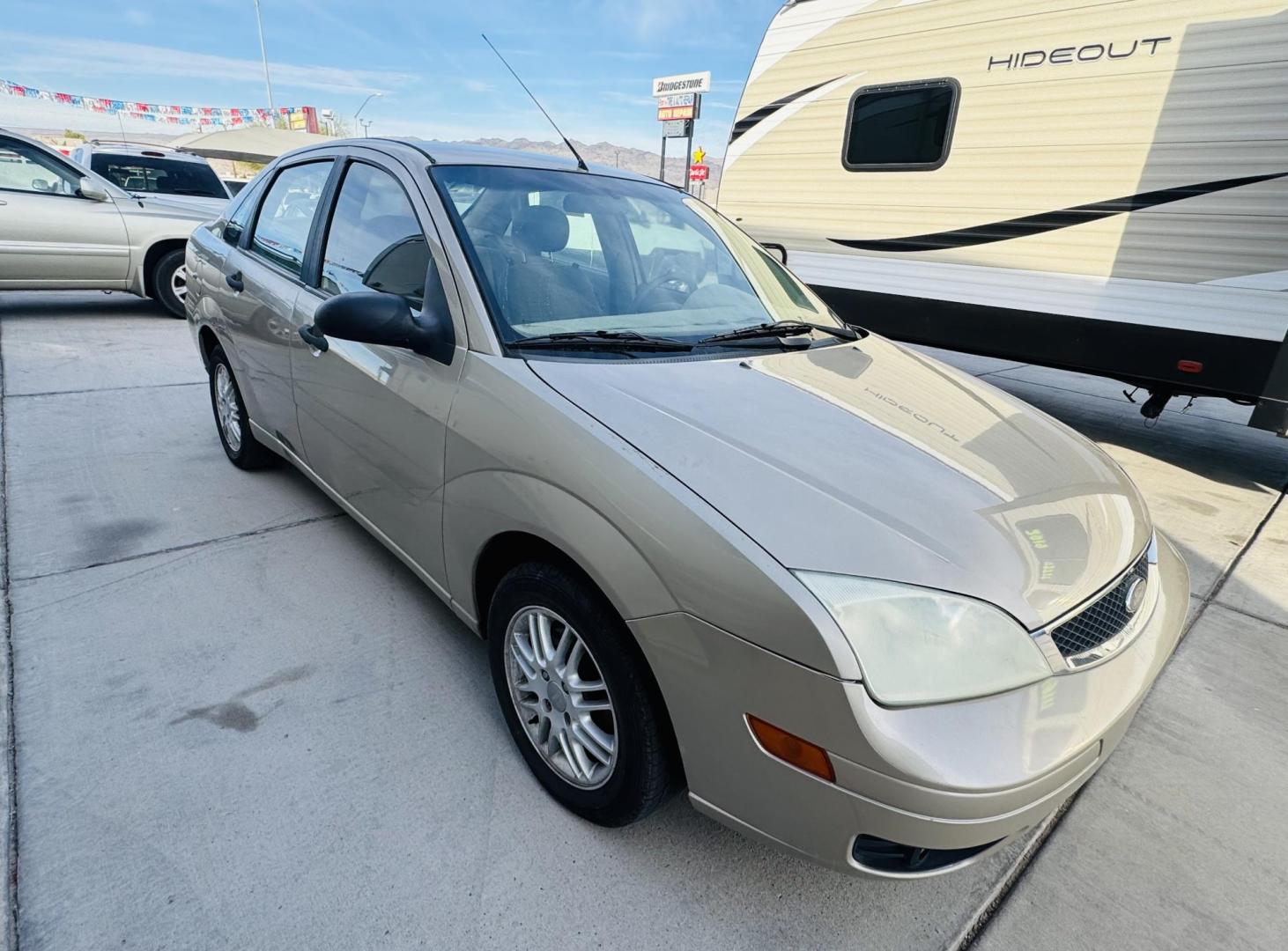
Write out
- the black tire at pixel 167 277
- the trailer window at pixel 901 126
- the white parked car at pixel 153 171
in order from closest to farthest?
1. the trailer window at pixel 901 126
2. the black tire at pixel 167 277
3. the white parked car at pixel 153 171

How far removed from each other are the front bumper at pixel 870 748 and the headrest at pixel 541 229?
1.36 meters

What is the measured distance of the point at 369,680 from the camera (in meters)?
2.45

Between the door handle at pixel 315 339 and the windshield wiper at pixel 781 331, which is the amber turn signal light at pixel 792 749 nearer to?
the windshield wiper at pixel 781 331

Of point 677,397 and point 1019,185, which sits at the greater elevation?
point 1019,185

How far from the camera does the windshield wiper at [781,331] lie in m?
2.33

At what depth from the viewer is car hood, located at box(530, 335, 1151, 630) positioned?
1.44m

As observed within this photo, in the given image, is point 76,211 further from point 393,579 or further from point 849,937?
point 849,937

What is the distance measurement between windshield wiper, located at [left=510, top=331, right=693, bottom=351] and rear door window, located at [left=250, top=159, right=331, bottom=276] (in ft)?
4.97

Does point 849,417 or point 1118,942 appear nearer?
point 1118,942

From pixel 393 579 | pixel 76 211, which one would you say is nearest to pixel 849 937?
pixel 393 579

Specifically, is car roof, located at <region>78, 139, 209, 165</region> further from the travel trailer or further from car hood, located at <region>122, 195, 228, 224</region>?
the travel trailer

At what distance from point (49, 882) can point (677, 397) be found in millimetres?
1869

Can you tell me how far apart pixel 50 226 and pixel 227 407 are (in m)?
5.09

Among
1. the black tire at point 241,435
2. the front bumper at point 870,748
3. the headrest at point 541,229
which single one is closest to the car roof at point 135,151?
the black tire at point 241,435
